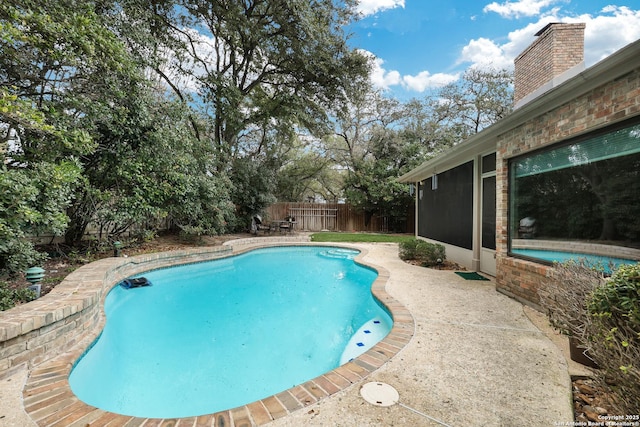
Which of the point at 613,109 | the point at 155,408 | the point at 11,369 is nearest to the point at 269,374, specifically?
the point at 155,408

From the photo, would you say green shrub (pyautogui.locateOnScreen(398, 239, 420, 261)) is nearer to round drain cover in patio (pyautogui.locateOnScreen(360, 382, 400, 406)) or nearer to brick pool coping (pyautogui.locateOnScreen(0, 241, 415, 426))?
brick pool coping (pyautogui.locateOnScreen(0, 241, 415, 426))

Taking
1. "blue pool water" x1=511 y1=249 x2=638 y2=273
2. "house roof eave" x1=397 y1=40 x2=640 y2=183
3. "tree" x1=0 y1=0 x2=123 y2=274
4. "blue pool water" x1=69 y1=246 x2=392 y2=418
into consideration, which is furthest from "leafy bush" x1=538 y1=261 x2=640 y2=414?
"tree" x1=0 y1=0 x2=123 y2=274

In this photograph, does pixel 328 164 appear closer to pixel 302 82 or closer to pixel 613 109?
pixel 302 82

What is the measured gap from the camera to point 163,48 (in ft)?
32.7

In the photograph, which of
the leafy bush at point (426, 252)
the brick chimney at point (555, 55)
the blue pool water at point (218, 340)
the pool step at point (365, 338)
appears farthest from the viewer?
the leafy bush at point (426, 252)

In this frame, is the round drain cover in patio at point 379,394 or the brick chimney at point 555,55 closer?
the round drain cover in patio at point 379,394

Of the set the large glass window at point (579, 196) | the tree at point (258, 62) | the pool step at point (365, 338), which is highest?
the tree at point (258, 62)

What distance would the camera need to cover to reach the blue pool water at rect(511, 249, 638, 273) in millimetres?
2738

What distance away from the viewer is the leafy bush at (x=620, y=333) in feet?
4.54

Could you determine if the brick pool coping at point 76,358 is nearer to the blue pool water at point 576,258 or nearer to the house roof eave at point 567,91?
the blue pool water at point 576,258

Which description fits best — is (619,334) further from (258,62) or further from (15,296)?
(258,62)

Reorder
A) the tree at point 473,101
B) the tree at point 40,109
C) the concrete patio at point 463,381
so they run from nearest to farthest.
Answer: the concrete patio at point 463,381 → the tree at point 40,109 → the tree at point 473,101

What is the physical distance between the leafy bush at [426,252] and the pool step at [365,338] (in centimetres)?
336

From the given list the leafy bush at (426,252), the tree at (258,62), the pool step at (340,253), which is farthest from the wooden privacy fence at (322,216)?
the leafy bush at (426,252)
